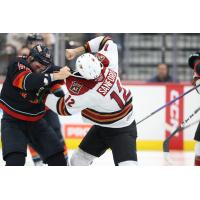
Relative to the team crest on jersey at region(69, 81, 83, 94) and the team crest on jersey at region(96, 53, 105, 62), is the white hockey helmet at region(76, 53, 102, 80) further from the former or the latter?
the team crest on jersey at region(96, 53, 105, 62)

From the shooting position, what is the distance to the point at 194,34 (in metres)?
6.70

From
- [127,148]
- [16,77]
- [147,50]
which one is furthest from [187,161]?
[16,77]

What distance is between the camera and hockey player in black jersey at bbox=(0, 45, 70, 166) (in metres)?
3.67

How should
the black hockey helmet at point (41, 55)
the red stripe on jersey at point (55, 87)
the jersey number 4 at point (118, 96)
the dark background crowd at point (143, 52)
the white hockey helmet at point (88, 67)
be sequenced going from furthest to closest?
the dark background crowd at point (143, 52) → the red stripe on jersey at point (55, 87) → the black hockey helmet at point (41, 55) → the jersey number 4 at point (118, 96) → the white hockey helmet at point (88, 67)

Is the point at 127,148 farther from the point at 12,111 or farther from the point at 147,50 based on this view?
the point at 147,50

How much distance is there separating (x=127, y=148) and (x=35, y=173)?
552 mm

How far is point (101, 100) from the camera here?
359cm

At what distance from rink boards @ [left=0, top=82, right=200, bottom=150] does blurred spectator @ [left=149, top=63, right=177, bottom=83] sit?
6 cm

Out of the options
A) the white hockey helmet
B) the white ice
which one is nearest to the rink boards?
the white ice

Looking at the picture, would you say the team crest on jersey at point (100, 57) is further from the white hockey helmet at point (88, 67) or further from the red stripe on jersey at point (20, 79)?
the red stripe on jersey at point (20, 79)

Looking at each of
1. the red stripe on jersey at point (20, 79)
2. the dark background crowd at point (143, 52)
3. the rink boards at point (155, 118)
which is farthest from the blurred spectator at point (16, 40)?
the red stripe on jersey at point (20, 79)

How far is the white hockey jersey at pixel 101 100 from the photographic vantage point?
141 inches

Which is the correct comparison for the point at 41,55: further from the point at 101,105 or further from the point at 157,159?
the point at 157,159

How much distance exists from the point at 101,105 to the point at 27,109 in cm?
48
